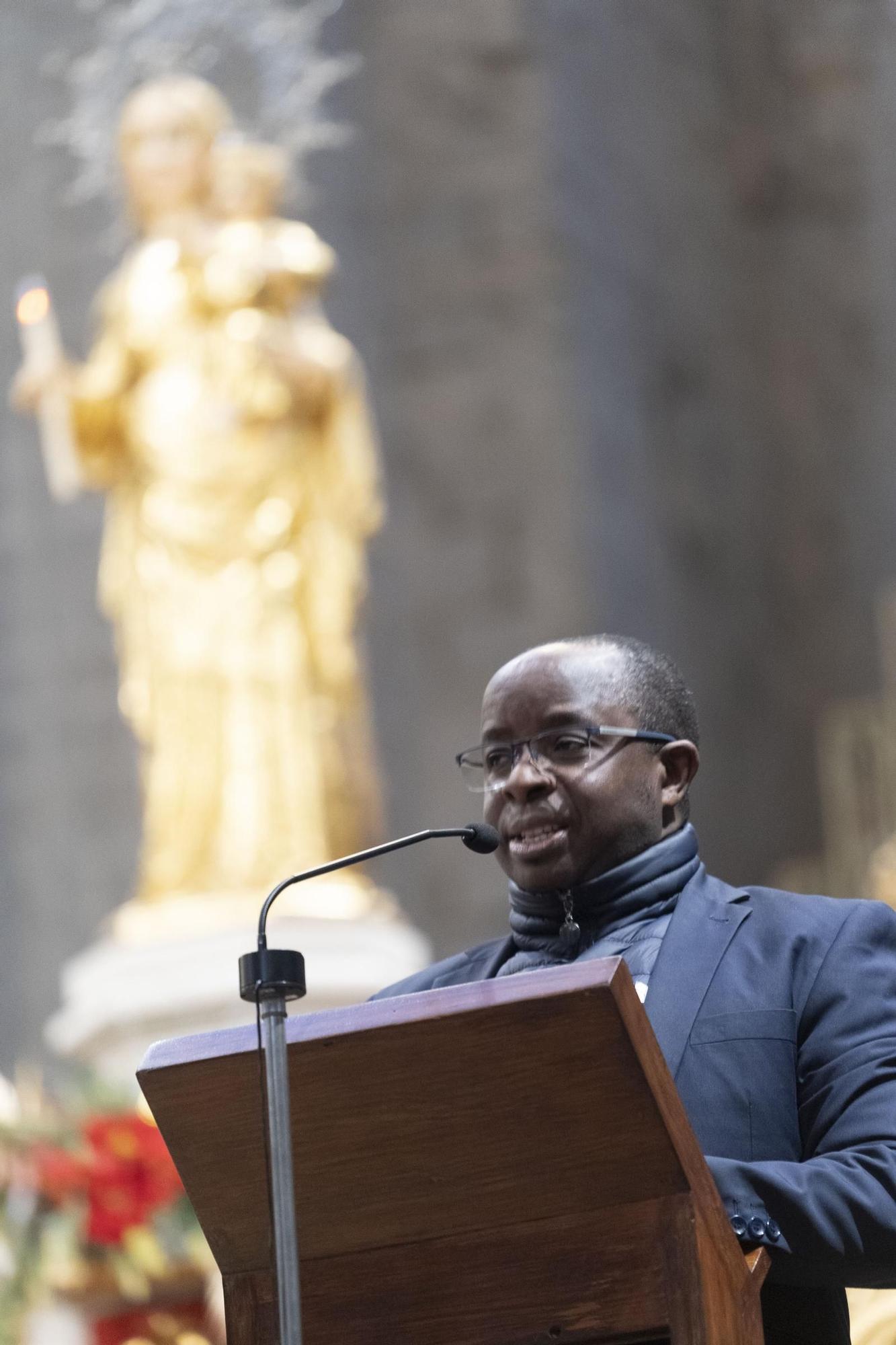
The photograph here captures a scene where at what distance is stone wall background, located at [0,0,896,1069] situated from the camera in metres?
9.27

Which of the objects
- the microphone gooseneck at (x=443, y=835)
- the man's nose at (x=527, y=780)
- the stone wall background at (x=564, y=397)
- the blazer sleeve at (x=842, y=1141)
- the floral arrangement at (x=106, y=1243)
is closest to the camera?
the blazer sleeve at (x=842, y=1141)

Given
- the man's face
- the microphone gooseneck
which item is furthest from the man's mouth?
the microphone gooseneck

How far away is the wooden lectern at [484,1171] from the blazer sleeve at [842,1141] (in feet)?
0.19

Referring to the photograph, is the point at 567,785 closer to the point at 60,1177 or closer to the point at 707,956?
the point at 707,956

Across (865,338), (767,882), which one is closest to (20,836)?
(767,882)

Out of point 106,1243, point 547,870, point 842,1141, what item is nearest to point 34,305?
point 106,1243

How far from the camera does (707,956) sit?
2.23m

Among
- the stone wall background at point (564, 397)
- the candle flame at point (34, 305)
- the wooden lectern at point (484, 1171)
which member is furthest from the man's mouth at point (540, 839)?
the stone wall background at point (564, 397)

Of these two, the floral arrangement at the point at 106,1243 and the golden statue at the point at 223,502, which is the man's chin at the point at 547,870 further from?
the golden statue at the point at 223,502

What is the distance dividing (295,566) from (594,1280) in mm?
4705

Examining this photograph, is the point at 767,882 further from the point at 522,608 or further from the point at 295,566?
the point at 295,566

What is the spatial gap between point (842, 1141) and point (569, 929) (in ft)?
1.15

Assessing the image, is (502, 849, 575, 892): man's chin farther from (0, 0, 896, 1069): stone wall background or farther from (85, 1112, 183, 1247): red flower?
(0, 0, 896, 1069): stone wall background

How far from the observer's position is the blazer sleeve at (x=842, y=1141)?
1975mm
